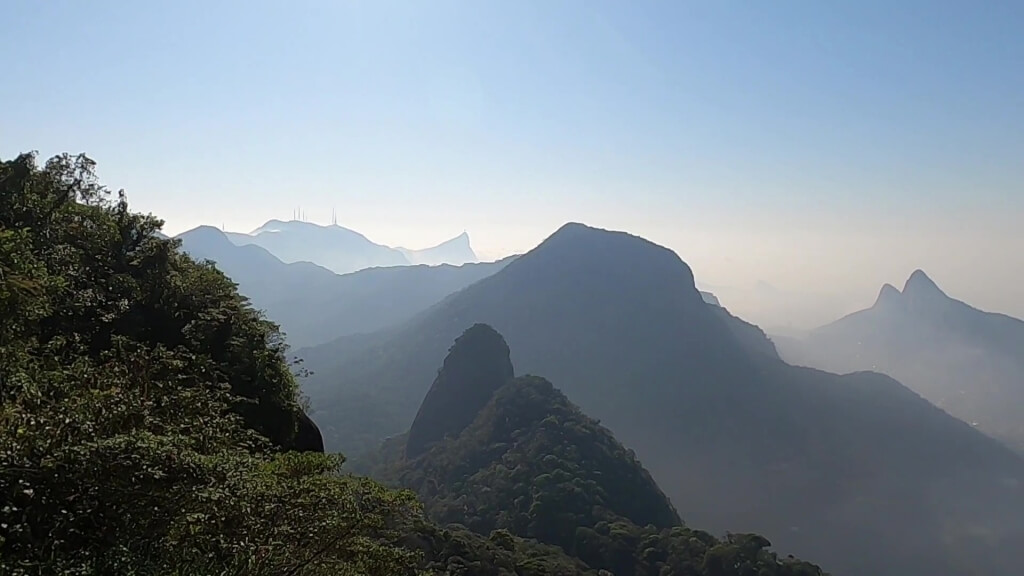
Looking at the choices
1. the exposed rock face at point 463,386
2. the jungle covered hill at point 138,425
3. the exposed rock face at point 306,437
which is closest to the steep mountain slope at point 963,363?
the exposed rock face at point 463,386

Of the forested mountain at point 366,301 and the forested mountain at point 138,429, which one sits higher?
the forested mountain at point 366,301

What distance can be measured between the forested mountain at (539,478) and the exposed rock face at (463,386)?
105mm

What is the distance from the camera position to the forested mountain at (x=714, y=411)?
210ft

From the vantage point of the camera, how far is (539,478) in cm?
4291

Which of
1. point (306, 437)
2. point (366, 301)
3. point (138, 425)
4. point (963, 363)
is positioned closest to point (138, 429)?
point (138, 425)

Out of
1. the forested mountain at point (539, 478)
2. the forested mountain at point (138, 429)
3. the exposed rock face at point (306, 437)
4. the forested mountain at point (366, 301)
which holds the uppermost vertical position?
the forested mountain at point (366, 301)

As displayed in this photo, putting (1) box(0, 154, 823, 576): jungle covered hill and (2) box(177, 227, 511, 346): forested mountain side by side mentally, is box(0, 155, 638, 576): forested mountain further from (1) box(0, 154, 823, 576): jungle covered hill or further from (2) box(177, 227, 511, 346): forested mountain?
(2) box(177, 227, 511, 346): forested mountain

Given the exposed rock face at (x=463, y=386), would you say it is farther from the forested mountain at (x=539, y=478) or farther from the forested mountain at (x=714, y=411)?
the forested mountain at (x=714, y=411)

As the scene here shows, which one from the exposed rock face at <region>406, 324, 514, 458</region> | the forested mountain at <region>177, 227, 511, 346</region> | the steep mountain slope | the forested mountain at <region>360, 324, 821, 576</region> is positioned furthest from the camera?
the forested mountain at <region>177, 227, 511, 346</region>

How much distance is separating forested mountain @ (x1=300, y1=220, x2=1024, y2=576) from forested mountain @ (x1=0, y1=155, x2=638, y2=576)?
58.5 m

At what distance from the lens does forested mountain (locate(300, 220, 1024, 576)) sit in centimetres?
6400

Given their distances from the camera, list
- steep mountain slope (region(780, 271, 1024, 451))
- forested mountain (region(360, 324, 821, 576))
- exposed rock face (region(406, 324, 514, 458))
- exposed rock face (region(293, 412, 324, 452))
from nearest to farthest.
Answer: exposed rock face (region(293, 412, 324, 452)) < forested mountain (region(360, 324, 821, 576)) < exposed rock face (region(406, 324, 514, 458)) < steep mountain slope (region(780, 271, 1024, 451))

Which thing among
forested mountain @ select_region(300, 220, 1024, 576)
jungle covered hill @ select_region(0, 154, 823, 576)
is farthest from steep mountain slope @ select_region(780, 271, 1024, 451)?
jungle covered hill @ select_region(0, 154, 823, 576)

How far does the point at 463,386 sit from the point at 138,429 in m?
60.9
